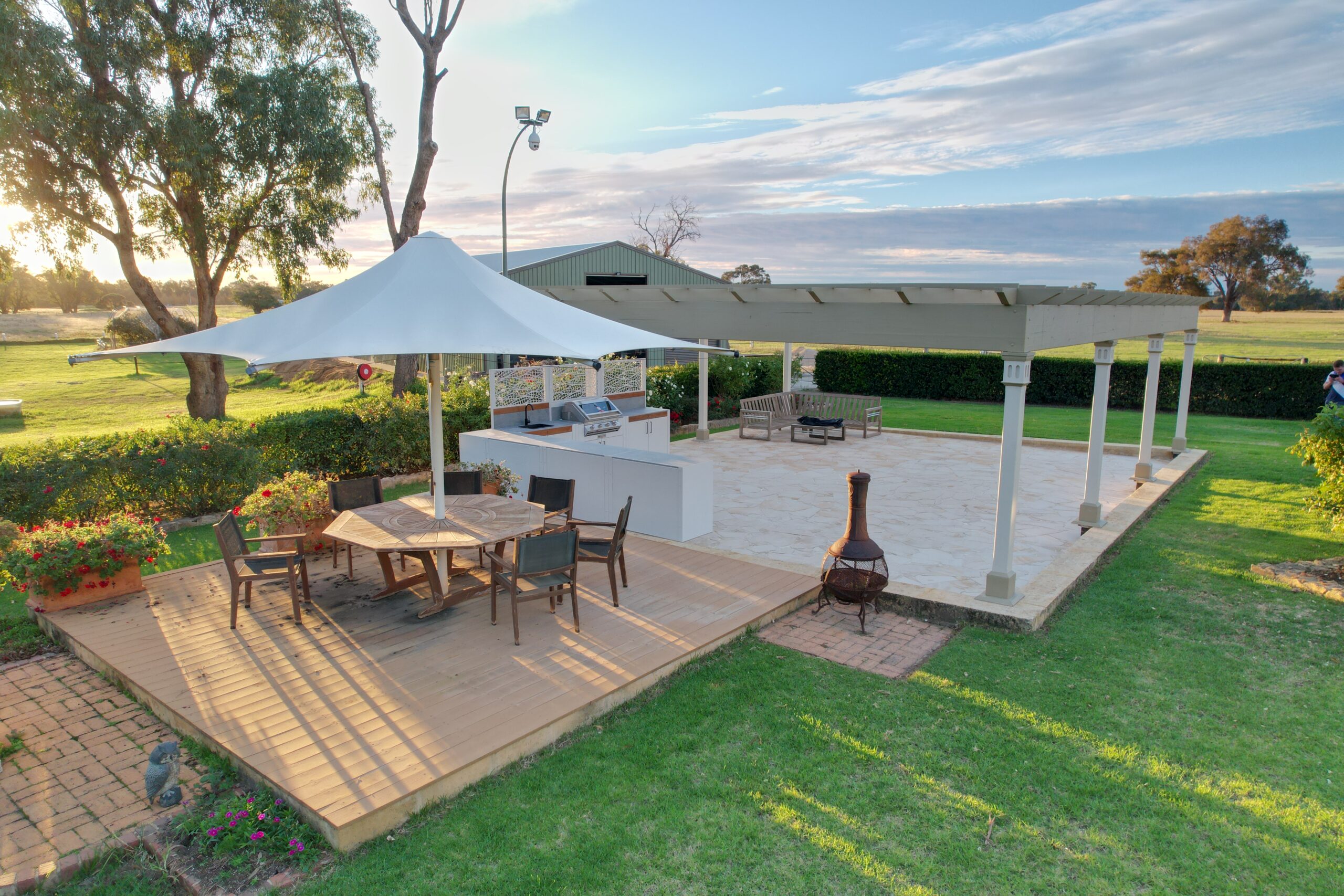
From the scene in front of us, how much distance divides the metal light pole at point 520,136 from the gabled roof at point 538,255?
738 centimetres

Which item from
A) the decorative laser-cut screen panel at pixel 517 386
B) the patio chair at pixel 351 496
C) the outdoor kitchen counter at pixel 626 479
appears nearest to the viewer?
the patio chair at pixel 351 496

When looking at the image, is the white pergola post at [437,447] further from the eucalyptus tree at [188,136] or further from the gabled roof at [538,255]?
the gabled roof at [538,255]

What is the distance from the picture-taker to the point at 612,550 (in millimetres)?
6078

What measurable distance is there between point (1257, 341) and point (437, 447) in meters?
43.9

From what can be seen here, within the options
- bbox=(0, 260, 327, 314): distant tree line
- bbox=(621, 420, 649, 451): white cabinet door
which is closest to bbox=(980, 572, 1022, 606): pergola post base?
bbox=(621, 420, 649, 451): white cabinet door

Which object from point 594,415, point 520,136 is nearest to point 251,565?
point 594,415

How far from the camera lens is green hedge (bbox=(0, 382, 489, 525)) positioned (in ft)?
25.4

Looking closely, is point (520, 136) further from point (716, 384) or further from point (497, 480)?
point (497, 480)

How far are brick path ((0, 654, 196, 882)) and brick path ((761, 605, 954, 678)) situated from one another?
13.3 ft

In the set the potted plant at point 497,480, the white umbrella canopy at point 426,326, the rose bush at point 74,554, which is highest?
the white umbrella canopy at point 426,326

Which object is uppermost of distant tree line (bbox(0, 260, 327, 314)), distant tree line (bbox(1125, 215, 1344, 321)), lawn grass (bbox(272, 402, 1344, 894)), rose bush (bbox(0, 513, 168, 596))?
distant tree line (bbox(1125, 215, 1344, 321))

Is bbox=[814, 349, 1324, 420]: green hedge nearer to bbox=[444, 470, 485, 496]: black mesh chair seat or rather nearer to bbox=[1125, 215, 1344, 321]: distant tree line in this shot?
bbox=[444, 470, 485, 496]: black mesh chair seat

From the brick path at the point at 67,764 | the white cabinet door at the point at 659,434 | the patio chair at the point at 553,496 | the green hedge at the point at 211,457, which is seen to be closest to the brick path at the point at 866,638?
the patio chair at the point at 553,496

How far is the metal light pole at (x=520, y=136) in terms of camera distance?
1370 cm
